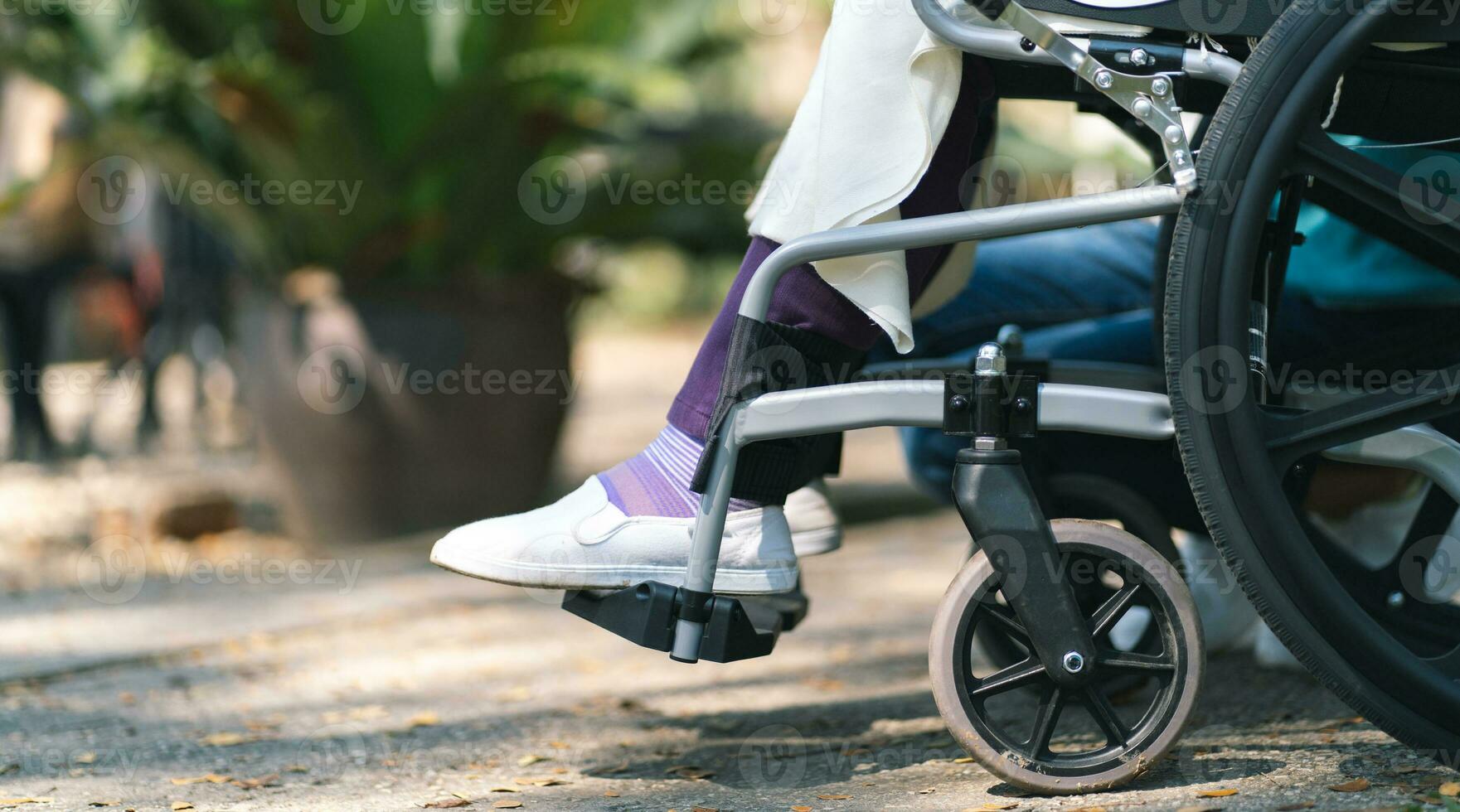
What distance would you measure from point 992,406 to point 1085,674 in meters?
0.29

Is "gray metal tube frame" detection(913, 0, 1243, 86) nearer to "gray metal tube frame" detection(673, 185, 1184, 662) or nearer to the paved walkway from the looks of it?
"gray metal tube frame" detection(673, 185, 1184, 662)

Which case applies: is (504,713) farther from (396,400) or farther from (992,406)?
(396,400)

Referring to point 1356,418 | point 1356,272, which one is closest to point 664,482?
point 1356,418

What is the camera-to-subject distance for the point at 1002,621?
143cm

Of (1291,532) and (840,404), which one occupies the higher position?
(840,404)

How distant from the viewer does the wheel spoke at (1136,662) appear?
55.2 inches

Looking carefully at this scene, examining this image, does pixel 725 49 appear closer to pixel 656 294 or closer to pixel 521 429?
pixel 521 429

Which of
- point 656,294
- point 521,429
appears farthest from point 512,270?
point 656,294

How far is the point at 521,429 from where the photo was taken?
12.0 feet

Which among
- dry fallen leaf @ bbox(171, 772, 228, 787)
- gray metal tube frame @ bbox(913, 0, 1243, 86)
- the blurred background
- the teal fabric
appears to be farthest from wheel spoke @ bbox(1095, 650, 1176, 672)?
the blurred background

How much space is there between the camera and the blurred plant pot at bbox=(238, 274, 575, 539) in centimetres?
350

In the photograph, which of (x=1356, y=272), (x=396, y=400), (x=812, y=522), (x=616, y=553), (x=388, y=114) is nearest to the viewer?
(x=616, y=553)

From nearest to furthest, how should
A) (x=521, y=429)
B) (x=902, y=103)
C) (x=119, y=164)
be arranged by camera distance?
1. (x=902, y=103)
2. (x=521, y=429)
3. (x=119, y=164)

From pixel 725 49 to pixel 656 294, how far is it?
32.0 feet
